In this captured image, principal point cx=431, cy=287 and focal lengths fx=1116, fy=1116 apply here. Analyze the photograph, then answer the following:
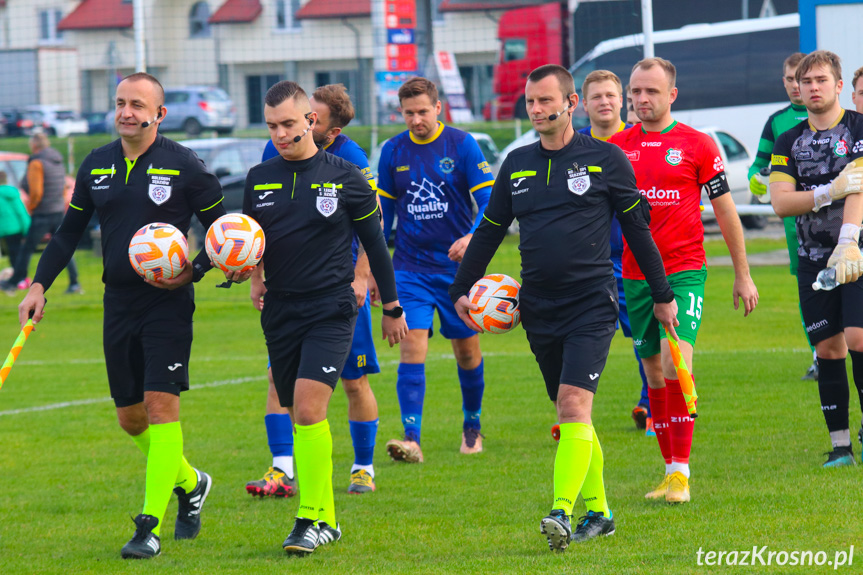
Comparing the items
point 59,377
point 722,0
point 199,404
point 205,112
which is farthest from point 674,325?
point 205,112

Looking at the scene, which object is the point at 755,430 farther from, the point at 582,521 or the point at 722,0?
the point at 722,0

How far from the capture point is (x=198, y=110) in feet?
129

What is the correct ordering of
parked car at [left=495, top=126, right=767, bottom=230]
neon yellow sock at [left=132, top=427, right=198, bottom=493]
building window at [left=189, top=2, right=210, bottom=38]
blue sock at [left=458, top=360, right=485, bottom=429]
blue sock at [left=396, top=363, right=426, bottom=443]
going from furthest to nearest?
building window at [left=189, top=2, right=210, bottom=38]
parked car at [left=495, top=126, right=767, bottom=230]
blue sock at [left=458, top=360, right=485, bottom=429]
blue sock at [left=396, top=363, right=426, bottom=443]
neon yellow sock at [left=132, top=427, right=198, bottom=493]

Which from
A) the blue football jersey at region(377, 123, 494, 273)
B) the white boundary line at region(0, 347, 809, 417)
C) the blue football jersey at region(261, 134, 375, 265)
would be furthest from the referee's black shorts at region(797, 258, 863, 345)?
the white boundary line at region(0, 347, 809, 417)

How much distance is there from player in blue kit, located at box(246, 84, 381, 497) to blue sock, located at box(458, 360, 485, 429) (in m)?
1.05

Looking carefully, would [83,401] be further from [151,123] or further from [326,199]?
[326,199]

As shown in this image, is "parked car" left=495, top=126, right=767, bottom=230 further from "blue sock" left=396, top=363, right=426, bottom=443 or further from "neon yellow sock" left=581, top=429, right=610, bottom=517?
"neon yellow sock" left=581, top=429, right=610, bottom=517

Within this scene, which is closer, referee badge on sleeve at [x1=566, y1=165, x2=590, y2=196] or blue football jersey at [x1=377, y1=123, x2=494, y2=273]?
referee badge on sleeve at [x1=566, y1=165, x2=590, y2=196]

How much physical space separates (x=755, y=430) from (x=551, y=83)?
3.45m

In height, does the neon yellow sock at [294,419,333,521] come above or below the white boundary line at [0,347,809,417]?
above

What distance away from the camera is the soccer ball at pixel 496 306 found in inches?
212

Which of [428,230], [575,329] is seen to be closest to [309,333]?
[575,329]

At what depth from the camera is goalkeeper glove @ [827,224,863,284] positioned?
236 inches

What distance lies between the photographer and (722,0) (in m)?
24.8
